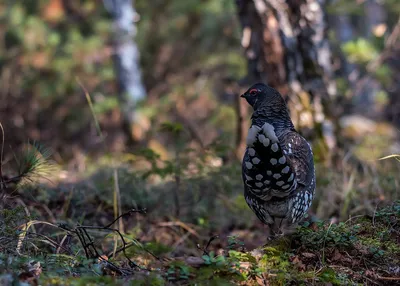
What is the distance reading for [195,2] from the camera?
13.9 meters

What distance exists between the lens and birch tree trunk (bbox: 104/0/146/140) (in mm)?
12328

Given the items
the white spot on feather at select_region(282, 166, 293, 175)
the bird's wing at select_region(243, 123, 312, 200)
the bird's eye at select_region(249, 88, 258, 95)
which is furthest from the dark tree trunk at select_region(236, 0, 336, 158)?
the white spot on feather at select_region(282, 166, 293, 175)

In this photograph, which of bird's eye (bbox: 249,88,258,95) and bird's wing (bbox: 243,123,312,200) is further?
bird's eye (bbox: 249,88,258,95)

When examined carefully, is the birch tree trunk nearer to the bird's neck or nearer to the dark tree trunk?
the dark tree trunk

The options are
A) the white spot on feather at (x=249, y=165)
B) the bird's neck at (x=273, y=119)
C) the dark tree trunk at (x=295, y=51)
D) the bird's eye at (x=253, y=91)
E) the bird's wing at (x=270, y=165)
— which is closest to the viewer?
the bird's wing at (x=270, y=165)

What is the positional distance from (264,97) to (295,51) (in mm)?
3213

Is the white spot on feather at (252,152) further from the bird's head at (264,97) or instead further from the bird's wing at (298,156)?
the bird's head at (264,97)

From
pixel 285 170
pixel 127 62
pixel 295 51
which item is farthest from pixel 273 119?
pixel 127 62

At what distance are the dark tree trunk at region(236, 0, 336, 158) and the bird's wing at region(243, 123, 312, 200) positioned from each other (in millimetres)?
3439

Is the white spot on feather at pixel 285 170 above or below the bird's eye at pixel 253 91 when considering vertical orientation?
below

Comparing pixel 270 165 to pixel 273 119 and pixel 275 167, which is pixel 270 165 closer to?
pixel 275 167

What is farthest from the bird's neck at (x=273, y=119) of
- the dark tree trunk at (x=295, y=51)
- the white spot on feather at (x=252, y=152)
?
the dark tree trunk at (x=295, y=51)

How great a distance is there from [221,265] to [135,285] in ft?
1.75

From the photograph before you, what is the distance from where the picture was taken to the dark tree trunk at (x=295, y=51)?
7633 millimetres
